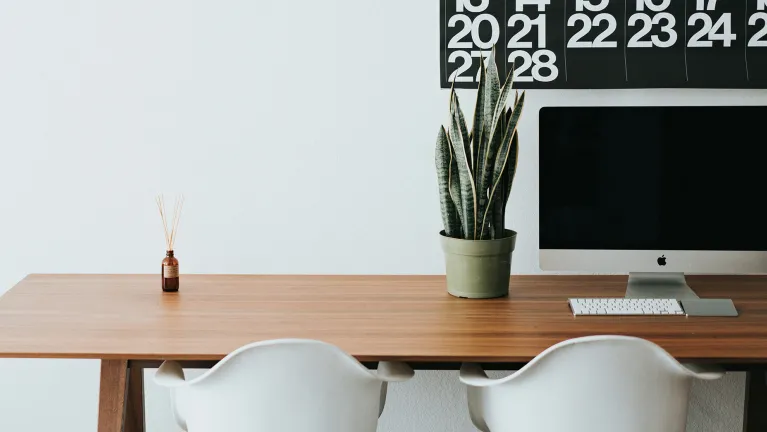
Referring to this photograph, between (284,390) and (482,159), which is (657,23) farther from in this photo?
(284,390)

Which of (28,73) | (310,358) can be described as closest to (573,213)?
(310,358)

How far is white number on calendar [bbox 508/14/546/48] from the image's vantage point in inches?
102

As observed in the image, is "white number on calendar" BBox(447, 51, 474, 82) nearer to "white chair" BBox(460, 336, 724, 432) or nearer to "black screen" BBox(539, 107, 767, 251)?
"black screen" BBox(539, 107, 767, 251)

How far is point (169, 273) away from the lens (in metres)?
2.42

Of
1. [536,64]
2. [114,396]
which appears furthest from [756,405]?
[114,396]

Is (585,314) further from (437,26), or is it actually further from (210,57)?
(210,57)

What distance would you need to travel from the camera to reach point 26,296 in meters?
2.38

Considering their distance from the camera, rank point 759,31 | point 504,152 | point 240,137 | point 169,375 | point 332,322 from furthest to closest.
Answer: point 240,137 → point 759,31 → point 504,152 → point 332,322 → point 169,375

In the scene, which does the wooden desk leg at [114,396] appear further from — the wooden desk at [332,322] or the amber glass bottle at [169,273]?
the amber glass bottle at [169,273]

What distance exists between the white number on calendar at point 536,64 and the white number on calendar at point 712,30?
40 centimetres

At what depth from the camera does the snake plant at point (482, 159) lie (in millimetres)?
2305

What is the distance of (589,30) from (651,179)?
0.53 meters

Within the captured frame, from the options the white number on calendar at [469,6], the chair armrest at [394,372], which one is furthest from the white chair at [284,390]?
the white number on calendar at [469,6]

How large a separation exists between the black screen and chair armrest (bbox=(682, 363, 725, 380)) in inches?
17.0
